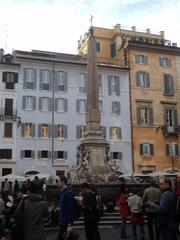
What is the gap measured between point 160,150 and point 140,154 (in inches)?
94.3

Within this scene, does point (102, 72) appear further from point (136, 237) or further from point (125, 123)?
point (136, 237)

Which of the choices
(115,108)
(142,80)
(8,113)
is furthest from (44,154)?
(142,80)

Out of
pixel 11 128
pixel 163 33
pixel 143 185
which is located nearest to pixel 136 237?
pixel 143 185

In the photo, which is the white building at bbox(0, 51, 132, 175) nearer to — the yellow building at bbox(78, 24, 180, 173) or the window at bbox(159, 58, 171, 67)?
the yellow building at bbox(78, 24, 180, 173)

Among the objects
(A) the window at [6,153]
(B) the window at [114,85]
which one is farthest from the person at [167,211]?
(B) the window at [114,85]

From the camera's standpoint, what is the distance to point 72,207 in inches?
288

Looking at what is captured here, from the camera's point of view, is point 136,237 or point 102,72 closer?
point 136,237

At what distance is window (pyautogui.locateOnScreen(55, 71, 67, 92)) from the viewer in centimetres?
4103

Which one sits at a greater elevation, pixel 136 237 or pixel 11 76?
pixel 11 76

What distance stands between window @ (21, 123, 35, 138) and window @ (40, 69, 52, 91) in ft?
13.4

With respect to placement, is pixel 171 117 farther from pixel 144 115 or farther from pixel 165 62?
pixel 165 62

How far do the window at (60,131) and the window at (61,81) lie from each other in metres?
3.81

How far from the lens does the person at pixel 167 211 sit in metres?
7.02

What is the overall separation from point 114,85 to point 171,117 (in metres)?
7.17
